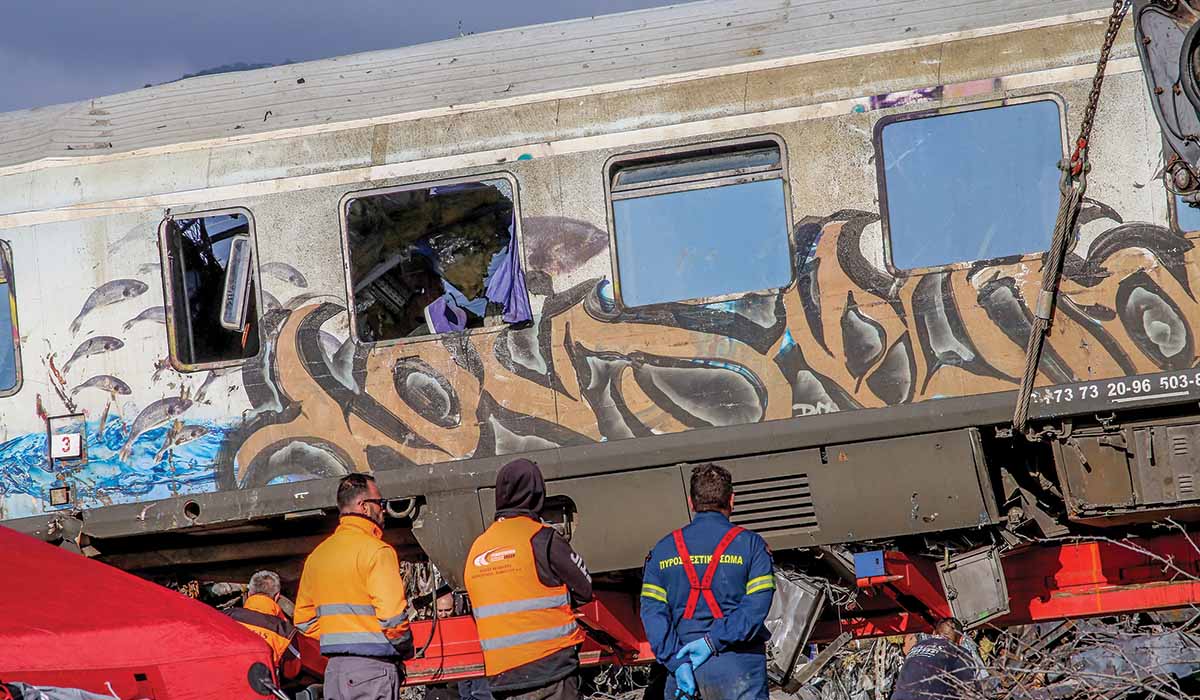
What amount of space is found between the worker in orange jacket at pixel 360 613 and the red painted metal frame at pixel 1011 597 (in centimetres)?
177

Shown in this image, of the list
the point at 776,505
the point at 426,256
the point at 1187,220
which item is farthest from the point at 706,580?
the point at 1187,220

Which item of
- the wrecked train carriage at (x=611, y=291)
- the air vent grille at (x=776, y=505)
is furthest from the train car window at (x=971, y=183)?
the air vent grille at (x=776, y=505)

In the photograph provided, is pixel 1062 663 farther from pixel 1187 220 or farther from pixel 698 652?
pixel 1187 220

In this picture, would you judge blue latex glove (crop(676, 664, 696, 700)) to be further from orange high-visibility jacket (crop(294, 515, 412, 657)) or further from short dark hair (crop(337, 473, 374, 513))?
short dark hair (crop(337, 473, 374, 513))

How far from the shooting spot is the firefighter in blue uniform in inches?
239

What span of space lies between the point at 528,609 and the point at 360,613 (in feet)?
3.02

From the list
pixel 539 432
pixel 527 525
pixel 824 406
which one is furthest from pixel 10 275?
pixel 824 406

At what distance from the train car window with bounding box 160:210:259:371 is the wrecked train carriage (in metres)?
0.02

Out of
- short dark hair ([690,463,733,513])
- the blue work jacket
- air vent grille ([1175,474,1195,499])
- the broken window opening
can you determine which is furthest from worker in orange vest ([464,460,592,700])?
the broken window opening

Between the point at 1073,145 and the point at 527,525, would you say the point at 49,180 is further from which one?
the point at 1073,145

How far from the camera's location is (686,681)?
19.9 feet

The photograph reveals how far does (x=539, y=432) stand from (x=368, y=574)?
1.89m

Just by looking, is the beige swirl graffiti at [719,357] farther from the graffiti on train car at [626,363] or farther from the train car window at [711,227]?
the train car window at [711,227]

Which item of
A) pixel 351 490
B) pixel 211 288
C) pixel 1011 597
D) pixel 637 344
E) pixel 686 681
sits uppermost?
pixel 211 288
